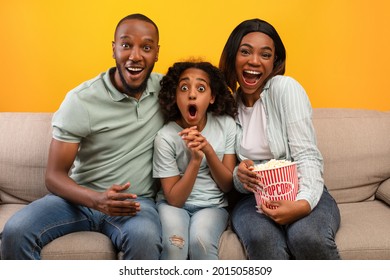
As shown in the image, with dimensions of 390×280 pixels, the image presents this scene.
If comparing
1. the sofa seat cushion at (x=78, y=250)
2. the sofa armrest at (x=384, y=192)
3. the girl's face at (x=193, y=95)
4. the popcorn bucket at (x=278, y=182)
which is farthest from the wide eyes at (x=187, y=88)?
the sofa armrest at (x=384, y=192)

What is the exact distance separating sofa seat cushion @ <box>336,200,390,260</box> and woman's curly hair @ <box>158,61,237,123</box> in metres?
0.70

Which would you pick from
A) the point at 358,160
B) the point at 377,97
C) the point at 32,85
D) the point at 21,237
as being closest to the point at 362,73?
the point at 377,97

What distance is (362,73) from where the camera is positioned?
10.3 feet

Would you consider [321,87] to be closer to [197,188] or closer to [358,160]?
[358,160]

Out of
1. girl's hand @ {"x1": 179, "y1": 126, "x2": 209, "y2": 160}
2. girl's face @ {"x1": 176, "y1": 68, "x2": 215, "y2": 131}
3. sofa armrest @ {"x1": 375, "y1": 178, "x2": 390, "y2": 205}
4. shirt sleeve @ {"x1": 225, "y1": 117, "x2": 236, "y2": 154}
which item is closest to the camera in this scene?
girl's hand @ {"x1": 179, "y1": 126, "x2": 209, "y2": 160}

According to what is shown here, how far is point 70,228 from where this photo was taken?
2121 millimetres

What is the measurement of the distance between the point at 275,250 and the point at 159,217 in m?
0.50

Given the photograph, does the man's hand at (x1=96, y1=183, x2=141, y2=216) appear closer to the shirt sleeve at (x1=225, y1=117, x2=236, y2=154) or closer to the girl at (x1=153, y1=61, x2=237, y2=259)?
the girl at (x1=153, y1=61, x2=237, y2=259)

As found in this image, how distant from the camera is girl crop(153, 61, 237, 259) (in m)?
2.12

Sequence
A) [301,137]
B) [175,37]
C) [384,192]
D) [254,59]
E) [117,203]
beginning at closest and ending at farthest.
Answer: [117,203] → [301,137] → [254,59] → [384,192] → [175,37]

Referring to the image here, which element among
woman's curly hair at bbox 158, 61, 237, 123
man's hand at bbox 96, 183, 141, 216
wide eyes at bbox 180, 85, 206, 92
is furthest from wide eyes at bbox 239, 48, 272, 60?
man's hand at bbox 96, 183, 141, 216

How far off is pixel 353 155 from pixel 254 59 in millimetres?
759

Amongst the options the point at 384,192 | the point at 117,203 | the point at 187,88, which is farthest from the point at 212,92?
the point at 384,192

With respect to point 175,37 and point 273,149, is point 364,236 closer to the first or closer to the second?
point 273,149
